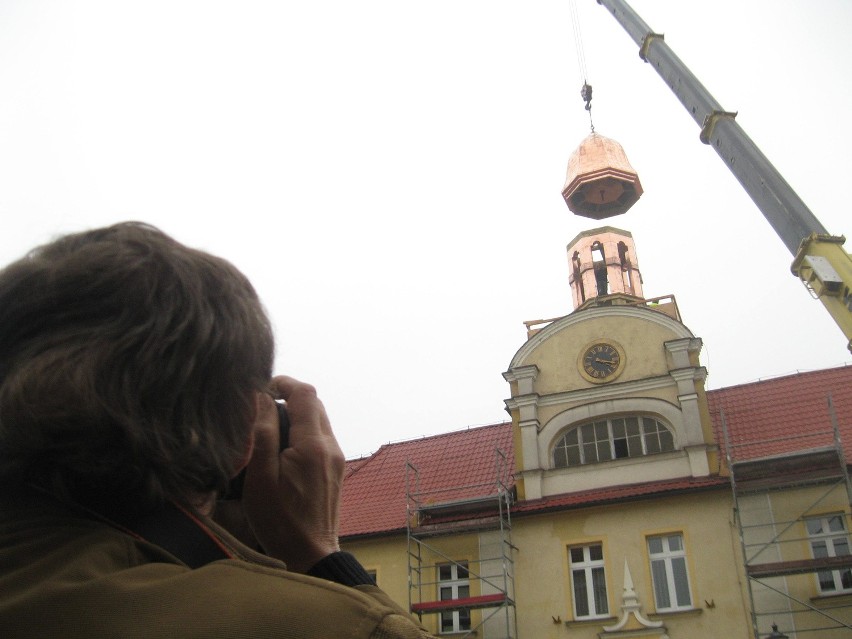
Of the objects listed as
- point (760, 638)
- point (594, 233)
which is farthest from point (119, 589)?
point (594, 233)

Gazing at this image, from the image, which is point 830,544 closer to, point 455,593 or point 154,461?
point 455,593

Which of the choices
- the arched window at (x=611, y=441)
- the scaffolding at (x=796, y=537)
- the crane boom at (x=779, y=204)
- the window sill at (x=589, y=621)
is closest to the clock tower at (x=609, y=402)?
the arched window at (x=611, y=441)

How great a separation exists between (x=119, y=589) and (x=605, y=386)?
17733 millimetres

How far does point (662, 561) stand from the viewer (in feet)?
51.9

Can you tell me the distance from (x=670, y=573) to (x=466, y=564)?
418 centimetres

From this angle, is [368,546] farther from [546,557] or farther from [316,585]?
[316,585]

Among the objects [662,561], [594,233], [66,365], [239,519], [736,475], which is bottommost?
[239,519]

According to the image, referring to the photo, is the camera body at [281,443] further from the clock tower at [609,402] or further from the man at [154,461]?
the clock tower at [609,402]

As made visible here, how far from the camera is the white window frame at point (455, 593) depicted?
54.9 ft

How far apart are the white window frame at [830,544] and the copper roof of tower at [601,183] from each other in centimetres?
928

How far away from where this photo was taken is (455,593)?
17.2 m

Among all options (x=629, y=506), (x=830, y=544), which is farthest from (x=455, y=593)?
(x=830, y=544)

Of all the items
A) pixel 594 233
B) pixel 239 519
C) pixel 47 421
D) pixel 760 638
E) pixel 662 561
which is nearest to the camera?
pixel 47 421

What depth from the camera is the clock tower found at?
17219 millimetres
